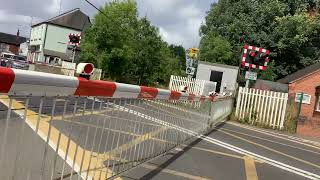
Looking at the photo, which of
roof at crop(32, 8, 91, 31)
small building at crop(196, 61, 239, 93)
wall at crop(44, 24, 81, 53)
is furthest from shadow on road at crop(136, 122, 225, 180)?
roof at crop(32, 8, 91, 31)

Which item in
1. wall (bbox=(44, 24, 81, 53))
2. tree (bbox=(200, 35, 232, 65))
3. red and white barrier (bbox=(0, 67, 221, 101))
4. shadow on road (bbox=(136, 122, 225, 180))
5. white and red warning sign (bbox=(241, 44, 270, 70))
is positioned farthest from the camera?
wall (bbox=(44, 24, 81, 53))

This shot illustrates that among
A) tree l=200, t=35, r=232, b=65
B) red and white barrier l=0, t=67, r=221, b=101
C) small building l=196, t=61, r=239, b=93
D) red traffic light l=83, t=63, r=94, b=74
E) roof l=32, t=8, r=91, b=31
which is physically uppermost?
roof l=32, t=8, r=91, b=31

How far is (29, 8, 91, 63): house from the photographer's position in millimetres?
90250

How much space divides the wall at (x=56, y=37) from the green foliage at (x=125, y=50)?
4100cm

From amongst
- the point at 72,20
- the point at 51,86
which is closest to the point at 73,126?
the point at 51,86

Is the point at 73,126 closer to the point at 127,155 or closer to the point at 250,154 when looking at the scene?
the point at 127,155

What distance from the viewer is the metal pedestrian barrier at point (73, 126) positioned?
3.42 metres

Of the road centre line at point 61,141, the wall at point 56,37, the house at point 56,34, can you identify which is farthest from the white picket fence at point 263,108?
the wall at point 56,37

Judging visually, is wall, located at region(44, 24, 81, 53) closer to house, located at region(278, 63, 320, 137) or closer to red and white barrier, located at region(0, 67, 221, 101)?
house, located at region(278, 63, 320, 137)

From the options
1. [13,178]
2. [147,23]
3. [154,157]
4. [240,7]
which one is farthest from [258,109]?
[240,7]

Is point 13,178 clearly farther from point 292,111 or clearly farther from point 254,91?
point 292,111

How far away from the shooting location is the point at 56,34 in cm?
9231

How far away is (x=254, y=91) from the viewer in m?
26.0

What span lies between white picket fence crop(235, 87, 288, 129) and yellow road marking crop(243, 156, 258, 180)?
Answer: 1423 cm
